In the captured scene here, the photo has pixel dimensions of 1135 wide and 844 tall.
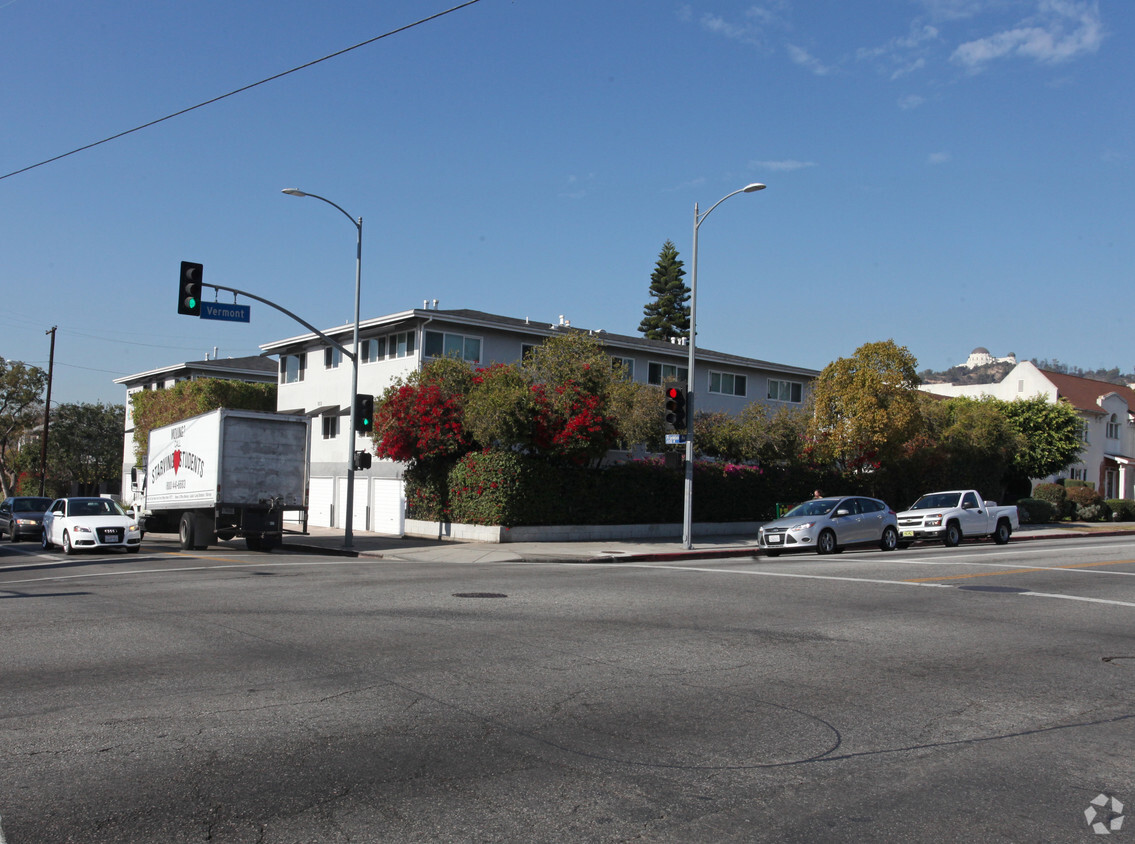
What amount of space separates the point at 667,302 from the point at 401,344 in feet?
189

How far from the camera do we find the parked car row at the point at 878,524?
24.8m

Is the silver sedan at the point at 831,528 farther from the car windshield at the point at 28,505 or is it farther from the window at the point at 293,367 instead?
the window at the point at 293,367

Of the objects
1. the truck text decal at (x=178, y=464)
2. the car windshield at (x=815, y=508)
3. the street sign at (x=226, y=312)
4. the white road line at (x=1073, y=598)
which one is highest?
the street sign at (x=226, y=312)

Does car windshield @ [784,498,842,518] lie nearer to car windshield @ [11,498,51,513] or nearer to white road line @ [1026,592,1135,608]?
white road line @ [1026,592,1135,608]

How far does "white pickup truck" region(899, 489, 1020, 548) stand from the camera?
28.4 m

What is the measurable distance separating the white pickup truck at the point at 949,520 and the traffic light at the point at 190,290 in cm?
2116

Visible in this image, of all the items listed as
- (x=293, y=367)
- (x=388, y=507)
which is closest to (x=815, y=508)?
(x=388, y=507)

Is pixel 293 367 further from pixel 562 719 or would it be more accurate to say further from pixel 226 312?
pixel 562 719

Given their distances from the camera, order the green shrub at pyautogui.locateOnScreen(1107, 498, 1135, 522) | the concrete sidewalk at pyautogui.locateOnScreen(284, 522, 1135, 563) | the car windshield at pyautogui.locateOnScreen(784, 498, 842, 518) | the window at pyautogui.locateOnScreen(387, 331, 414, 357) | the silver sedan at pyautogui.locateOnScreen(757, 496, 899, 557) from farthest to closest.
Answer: the green shrub at pyautogui.locateOnScreen(1107, 498, 1135, 522)
the window at pyautogui.locateOnScreen(387, 331, 414, 357)
the car windshield at pyautogui.locateOnScreen(784, 498, 842, 518)
the silver sedan at pyautogui.locateOnScreen(757, 496, 899, 557)
the concrete sidewalk at pyautogui.locateOnScreen(284, 522, 1135, 563)

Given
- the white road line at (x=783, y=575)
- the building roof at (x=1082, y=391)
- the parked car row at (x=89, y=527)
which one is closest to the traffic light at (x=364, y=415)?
the parked car row at (x=89, y=527)

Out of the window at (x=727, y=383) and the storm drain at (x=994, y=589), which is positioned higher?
the window at (x=727, y=383)

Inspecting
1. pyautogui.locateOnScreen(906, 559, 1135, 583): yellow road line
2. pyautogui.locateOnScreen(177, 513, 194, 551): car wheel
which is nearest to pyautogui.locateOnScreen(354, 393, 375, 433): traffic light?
pyautogui.locateOnScreen(177, 513, 194, 551): car wheel

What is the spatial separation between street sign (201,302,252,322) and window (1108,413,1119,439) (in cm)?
6337

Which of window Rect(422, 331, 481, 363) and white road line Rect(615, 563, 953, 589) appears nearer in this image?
white road line Rect(615, 563, 953, 589)
